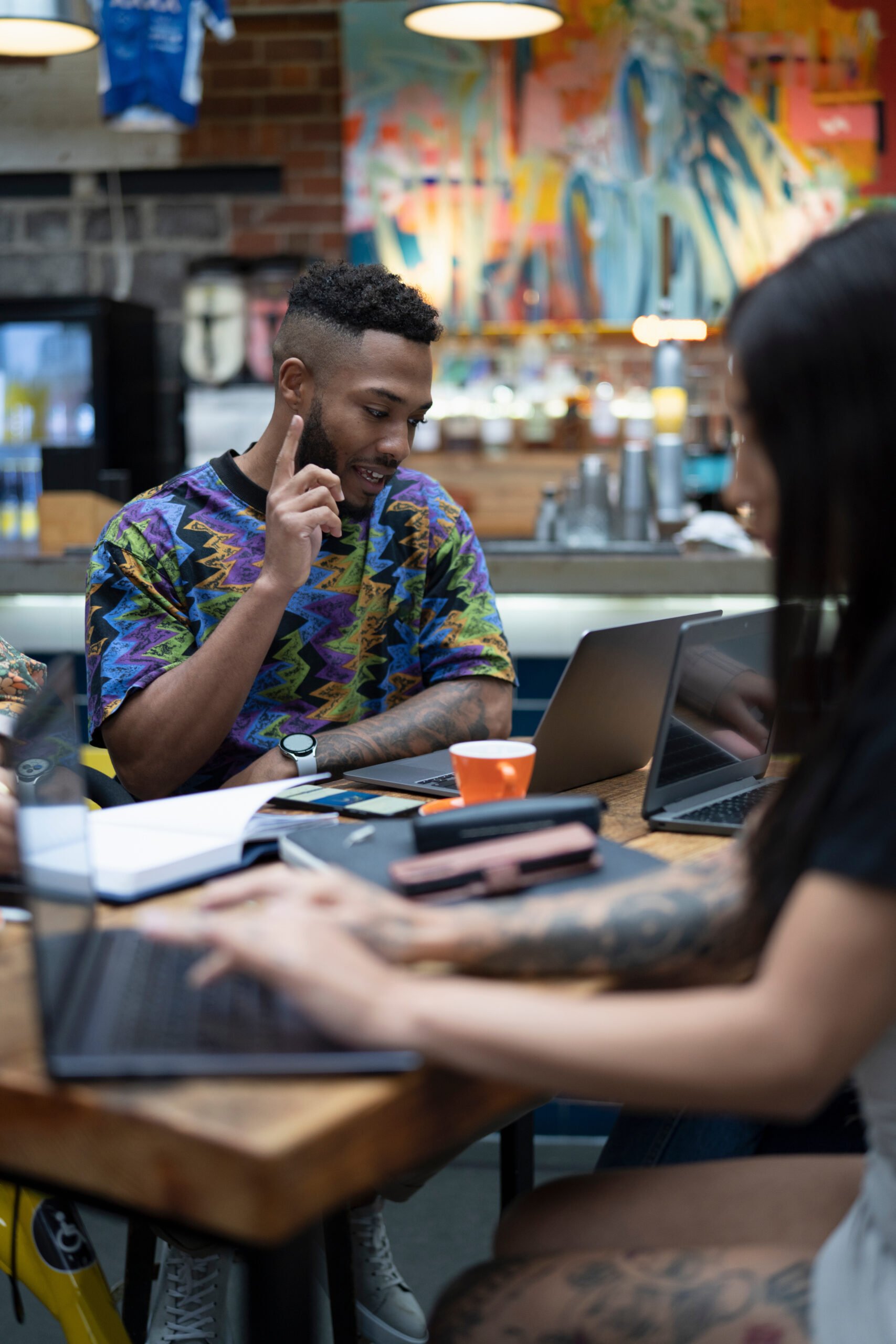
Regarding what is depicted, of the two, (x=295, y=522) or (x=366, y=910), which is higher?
(x=295, y=522)

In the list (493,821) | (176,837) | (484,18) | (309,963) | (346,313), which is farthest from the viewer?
(484,18)

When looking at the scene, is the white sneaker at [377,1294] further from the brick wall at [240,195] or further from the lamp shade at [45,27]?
the brick wall at [240,195]

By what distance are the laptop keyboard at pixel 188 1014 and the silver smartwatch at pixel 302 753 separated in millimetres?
668

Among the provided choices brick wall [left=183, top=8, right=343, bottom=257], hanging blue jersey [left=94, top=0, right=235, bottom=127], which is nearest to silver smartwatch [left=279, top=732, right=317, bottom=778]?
hanging blue jersey [left=94, top=0, right=235, bottom=127]

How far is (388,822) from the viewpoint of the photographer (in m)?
1.10

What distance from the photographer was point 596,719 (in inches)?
54.8

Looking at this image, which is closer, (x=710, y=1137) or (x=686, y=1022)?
(x=686, y=1022)

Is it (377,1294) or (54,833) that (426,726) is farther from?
(54,833)

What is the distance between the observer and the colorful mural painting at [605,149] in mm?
5039

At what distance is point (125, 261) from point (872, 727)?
5.19 meters

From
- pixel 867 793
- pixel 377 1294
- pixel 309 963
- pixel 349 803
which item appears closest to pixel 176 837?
pixel 349 803

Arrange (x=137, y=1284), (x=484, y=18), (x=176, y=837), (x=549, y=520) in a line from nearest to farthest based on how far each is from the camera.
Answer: (x=176, y=837), (x=137, y=1284), (x=484, y=18), (x=549, y=520)

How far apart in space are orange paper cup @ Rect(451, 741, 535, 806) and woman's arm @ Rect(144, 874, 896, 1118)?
0.49 m

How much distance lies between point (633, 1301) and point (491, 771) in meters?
0.50
